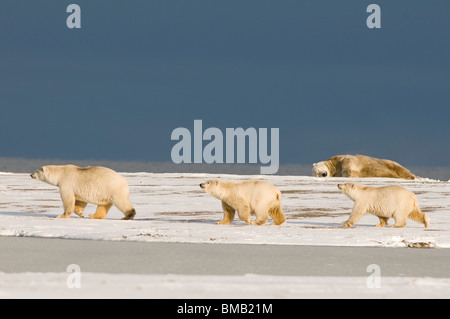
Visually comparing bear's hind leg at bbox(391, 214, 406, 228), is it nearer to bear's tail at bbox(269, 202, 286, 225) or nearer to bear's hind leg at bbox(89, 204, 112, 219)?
bear's tail at bbox(269, 202, 286, 225)

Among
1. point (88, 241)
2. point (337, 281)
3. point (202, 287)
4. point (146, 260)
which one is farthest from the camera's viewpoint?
point (88, 241)

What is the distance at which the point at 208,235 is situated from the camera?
1008cm

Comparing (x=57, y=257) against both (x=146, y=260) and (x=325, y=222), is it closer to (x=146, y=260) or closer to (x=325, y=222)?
(x=146, y=260)

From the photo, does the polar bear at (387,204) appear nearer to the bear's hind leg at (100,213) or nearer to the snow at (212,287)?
the bear's hind leg at (100,213)

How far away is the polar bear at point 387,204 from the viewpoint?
11.9 metres

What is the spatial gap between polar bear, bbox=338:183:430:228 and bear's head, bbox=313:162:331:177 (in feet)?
81.6

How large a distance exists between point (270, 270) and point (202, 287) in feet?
4.35

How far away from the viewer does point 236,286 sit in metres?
5.95

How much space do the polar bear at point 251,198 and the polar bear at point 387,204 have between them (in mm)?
1108

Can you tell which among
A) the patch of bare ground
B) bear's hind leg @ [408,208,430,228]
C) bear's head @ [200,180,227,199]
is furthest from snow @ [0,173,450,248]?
bear's head @ [200,180,227,199]

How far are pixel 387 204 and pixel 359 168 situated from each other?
25.2 meters

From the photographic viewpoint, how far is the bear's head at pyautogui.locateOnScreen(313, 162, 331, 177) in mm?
36969

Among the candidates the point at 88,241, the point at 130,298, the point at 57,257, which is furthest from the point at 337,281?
the point at 88,241

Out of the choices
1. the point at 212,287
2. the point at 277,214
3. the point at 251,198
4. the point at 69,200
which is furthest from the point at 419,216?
the point at 212,287
